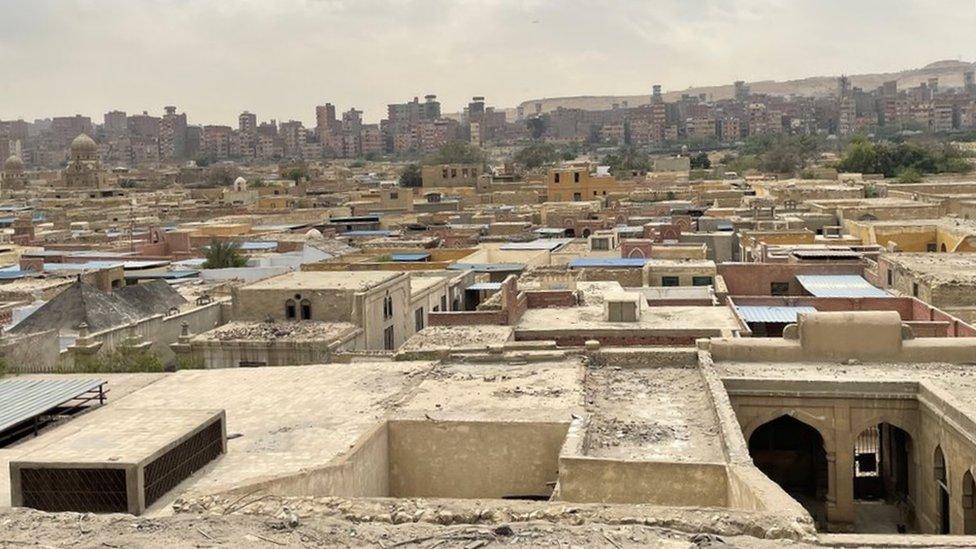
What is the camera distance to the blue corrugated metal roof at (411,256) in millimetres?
34406

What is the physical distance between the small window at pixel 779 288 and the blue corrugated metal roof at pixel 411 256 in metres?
12.5

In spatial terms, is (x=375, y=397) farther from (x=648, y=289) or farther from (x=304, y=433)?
(x=648, y=289)

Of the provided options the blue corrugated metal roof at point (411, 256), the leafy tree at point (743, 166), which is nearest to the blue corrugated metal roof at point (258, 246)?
the blue corrugated metal roof at point (411, 256)

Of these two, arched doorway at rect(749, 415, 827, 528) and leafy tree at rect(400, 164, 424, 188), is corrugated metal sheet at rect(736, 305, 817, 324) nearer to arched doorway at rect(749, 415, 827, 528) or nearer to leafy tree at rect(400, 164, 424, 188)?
arched doorway at rect(749, 415, 827, 528)

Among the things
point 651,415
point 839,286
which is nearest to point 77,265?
point 839,286

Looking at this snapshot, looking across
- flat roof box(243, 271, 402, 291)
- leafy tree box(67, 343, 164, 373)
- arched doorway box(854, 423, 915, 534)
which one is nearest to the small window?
arched doorway box(854, 423, 915, 534)

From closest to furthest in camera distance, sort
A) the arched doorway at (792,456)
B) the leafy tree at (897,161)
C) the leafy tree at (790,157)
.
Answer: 1. the arched doorway at (792,456)
2. the leafy tree at (897,161)
3. the leafy tree at (790,157)

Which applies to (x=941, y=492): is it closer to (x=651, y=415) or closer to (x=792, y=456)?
(x=792, y=456)

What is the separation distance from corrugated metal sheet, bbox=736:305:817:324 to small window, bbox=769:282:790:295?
9.57ft

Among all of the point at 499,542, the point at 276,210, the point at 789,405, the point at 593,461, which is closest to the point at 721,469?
the point at 593,461

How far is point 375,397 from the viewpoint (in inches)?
579

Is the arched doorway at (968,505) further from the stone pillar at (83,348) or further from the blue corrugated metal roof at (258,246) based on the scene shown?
the blue corrugated metal roof at (258,246)

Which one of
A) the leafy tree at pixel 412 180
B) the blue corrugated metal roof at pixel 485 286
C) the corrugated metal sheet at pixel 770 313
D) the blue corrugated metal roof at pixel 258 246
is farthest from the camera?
the leafy tree at pixel 412 180

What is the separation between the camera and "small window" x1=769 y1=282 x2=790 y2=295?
2581 cm
